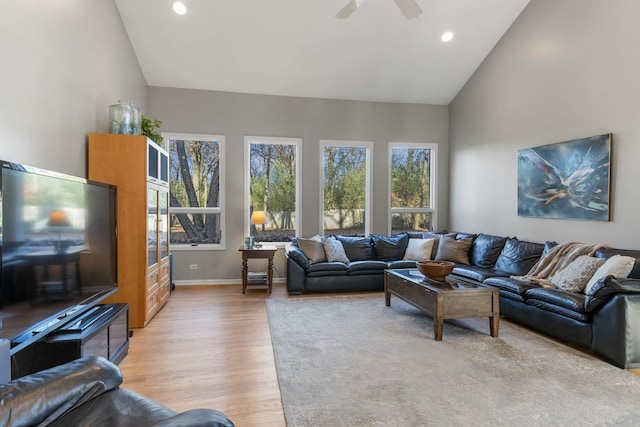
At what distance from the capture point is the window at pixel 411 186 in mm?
6578

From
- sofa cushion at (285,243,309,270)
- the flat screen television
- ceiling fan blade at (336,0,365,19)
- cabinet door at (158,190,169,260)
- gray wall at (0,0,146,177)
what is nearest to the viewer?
the flat screen television

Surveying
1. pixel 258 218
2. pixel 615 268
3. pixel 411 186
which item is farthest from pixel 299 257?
pixel 615 268

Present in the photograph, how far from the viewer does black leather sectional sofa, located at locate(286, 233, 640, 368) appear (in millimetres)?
2756

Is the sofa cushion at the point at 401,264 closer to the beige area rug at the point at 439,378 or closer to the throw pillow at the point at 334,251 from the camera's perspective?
the throw pillow at the point at 334,251

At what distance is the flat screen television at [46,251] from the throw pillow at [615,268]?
4.15m

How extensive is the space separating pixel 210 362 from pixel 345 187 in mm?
4153

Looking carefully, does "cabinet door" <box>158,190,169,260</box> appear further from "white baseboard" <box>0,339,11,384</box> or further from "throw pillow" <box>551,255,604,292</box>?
"throw pillow" <box>551,255,604,292</box>

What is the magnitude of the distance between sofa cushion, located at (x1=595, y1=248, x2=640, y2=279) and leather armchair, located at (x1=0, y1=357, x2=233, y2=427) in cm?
371

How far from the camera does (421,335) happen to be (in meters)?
3.41

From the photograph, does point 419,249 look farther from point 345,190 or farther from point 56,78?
point 56,78

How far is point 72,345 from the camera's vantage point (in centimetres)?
222

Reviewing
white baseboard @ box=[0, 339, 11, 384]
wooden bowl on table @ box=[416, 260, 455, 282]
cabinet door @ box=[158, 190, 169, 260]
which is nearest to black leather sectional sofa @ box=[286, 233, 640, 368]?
Result: wooden bowl on table @ box=[416, 260, 455, 282]

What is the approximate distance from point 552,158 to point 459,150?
6.75 feet

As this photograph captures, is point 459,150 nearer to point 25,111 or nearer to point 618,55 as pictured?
point 618,55
